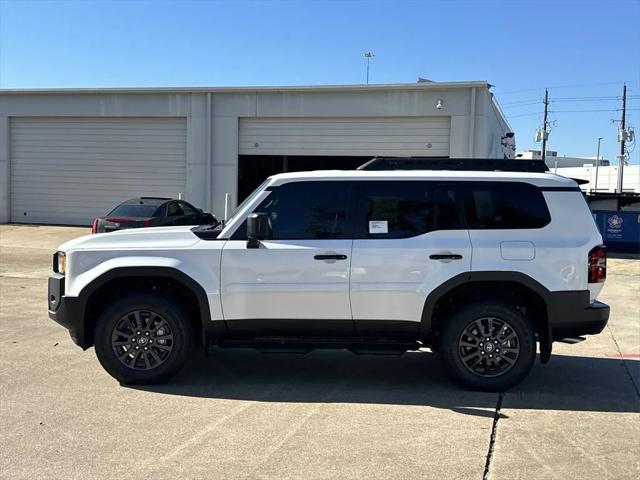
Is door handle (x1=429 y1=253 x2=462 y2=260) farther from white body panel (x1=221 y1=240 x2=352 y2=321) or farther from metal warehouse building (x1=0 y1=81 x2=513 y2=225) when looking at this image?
metal warehouse building (x1=0 y1=81 x2=513 y2=225)

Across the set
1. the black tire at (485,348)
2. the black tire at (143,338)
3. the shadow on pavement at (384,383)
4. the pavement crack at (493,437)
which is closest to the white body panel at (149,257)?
the black tire at (143,338)

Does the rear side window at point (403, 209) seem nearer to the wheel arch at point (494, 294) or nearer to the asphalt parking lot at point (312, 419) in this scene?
the wheel arch at point (494, 294)

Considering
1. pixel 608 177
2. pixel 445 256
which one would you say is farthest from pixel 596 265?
pixel 608 177

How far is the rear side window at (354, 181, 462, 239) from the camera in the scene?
552cm

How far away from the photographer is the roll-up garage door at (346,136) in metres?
20.8

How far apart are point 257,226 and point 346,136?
16.7 meters

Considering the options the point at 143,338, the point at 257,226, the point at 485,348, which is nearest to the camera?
the point at 257,226

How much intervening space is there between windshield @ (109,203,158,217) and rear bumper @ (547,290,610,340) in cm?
1158

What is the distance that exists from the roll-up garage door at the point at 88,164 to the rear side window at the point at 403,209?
→ 18469 mm

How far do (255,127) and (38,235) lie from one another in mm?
8654

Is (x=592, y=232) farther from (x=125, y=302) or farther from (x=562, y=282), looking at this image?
(x=125, y=302)

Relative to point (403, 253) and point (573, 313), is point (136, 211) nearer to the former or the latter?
point (403, 253)

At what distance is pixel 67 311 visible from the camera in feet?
18.3

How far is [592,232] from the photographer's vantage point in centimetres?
553
